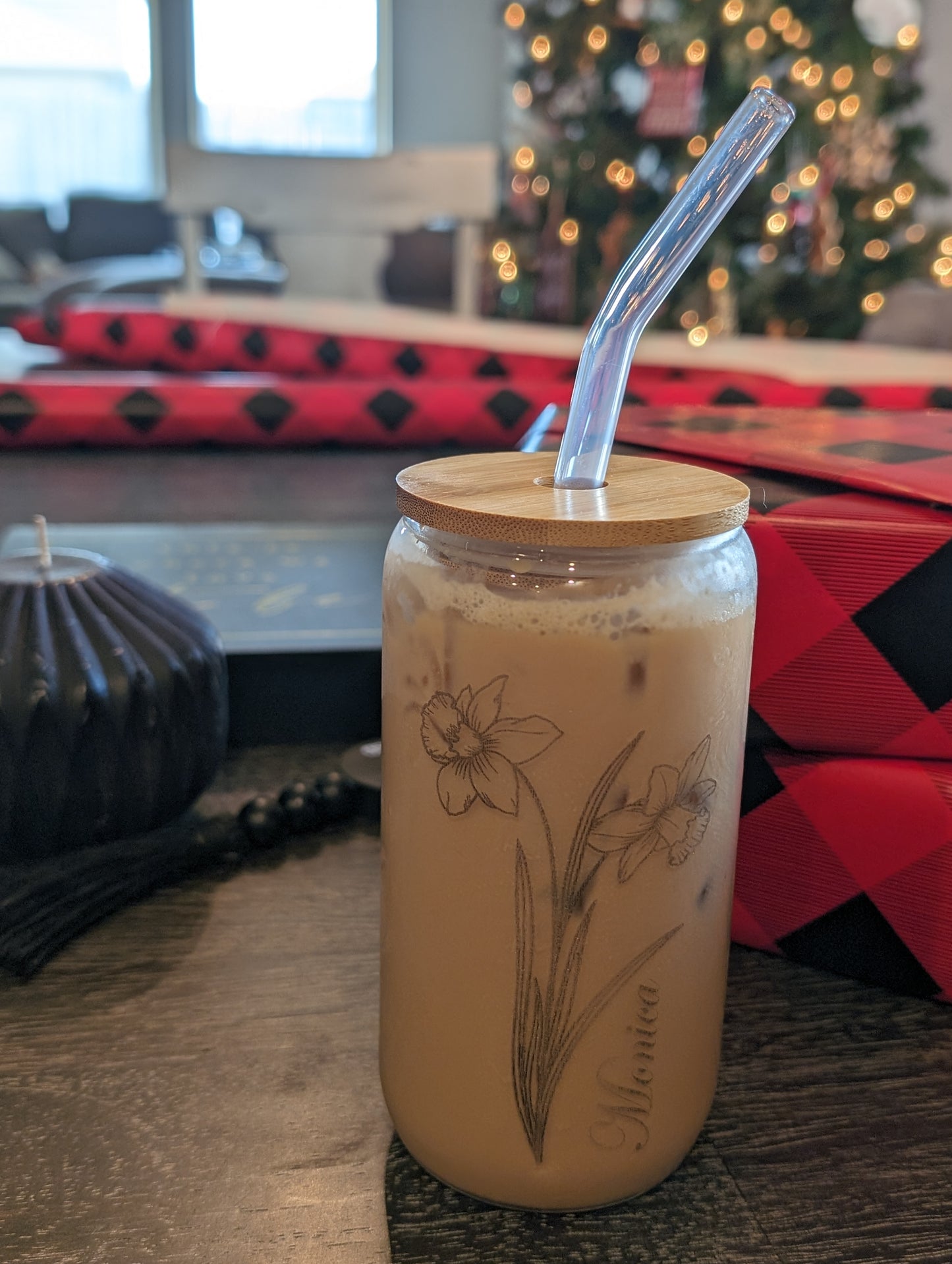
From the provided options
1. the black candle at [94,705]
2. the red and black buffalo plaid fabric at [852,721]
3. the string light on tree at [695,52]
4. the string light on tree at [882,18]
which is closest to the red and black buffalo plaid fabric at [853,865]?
the red and black buffalo plaid fabric at [852,721]

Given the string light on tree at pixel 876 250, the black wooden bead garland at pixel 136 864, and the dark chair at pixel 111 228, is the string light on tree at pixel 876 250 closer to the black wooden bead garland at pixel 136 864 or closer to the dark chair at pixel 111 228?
the black wooden bead garland at pixel 136 864

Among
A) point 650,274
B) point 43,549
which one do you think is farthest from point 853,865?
point 43,549

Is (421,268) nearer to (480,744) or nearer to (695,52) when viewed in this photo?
(695,52)

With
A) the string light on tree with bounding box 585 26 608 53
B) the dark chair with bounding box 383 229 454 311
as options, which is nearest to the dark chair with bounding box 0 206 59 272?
the dark chair with bounding box 383 229 454 311

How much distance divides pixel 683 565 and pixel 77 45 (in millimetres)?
6072

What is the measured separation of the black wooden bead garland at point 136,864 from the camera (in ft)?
1.49

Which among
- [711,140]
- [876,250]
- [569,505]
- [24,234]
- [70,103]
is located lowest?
[569,505]

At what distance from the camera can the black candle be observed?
0.47 m

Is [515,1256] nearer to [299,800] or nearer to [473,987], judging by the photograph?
[473,987]

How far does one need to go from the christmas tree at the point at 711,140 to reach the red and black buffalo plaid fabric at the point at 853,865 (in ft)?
8.05

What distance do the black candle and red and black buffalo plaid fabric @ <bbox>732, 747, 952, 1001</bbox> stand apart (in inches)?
10.5

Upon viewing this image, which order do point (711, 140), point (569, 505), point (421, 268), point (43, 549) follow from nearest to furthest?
1. point (569, 505)
2. point (43, 549)
3. point (711, 140)
4. point (421, 268)

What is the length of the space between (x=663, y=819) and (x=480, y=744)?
6 cm

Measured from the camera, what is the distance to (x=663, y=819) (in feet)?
1.02
